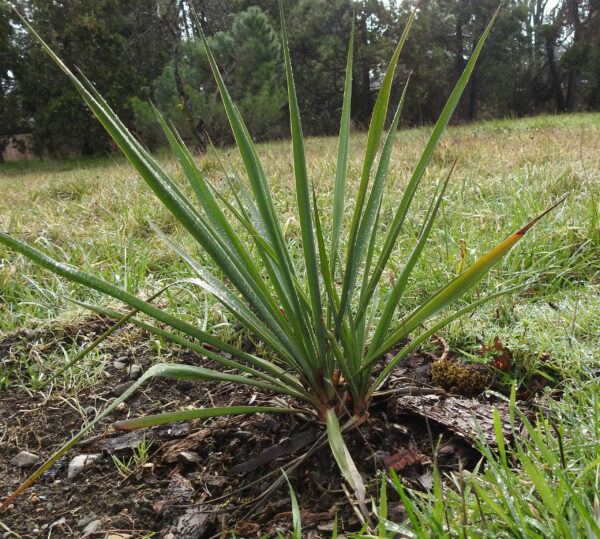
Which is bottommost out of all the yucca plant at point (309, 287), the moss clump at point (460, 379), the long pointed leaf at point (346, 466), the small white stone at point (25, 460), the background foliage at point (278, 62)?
the small white stone at point (25, 460)

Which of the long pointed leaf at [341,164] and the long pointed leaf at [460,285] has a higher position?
the long pointed leaf at [341,164]

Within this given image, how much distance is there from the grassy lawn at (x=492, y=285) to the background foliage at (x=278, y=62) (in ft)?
20.4

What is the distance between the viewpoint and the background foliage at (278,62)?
30.3ft

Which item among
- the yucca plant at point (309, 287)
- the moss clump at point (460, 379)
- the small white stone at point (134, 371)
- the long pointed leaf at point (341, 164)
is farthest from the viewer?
the small white stone at point (134, 371)

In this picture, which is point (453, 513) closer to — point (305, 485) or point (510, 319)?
point (305, 485)

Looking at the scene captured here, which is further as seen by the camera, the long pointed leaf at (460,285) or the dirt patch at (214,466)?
the dirt patch at (214,466)

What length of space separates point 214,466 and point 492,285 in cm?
102

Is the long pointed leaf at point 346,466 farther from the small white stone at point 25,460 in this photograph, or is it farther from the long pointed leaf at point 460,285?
the small white stone at point 25,460

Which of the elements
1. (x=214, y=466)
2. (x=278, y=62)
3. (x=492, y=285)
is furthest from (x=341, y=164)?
(x=278, y=62)

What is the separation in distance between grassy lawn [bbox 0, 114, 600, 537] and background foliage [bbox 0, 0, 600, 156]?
622 cm

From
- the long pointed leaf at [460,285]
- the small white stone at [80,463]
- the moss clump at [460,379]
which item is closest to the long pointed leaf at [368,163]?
→ the long pointed leaf at [460,285]

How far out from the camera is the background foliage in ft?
30.3

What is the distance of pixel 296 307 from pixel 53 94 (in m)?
12.9

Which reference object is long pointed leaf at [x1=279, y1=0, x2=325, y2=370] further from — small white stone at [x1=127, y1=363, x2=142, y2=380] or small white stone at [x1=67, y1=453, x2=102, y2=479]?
small white stone at [x1=127, y1=363, x2=142, y2=380]
